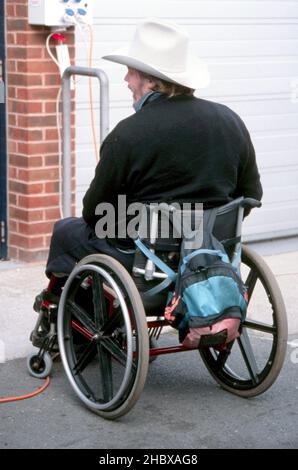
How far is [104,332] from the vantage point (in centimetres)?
462

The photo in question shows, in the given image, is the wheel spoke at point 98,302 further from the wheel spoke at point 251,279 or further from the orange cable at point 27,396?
the wheel spoke at point 251,279

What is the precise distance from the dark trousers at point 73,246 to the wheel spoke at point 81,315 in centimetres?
16

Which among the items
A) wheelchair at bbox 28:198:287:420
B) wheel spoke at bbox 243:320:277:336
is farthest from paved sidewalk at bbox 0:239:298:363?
wheel spoke at bbox 243:320:277:336

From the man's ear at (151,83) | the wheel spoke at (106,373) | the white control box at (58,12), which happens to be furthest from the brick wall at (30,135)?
the wheel spoke at (106,373)

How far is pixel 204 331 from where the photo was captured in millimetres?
4426

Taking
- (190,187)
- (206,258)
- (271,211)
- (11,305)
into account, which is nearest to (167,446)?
(206,258)

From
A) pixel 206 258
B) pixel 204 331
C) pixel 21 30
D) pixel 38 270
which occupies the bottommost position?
pixel 38 270

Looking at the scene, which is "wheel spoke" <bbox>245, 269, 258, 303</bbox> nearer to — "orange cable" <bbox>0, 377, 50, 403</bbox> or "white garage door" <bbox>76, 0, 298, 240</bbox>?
"orange cable" <bbox>0, 377, 50, 403</bbox>

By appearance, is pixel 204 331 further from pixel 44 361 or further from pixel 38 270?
pixel 38 270

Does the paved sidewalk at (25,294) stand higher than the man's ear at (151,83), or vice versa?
the man's ear at (151,83)

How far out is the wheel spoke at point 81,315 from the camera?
4703 mm

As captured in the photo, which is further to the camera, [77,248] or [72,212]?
[72,212]

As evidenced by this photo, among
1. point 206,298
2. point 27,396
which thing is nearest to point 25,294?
point 27,396

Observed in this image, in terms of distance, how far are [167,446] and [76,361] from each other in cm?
75
